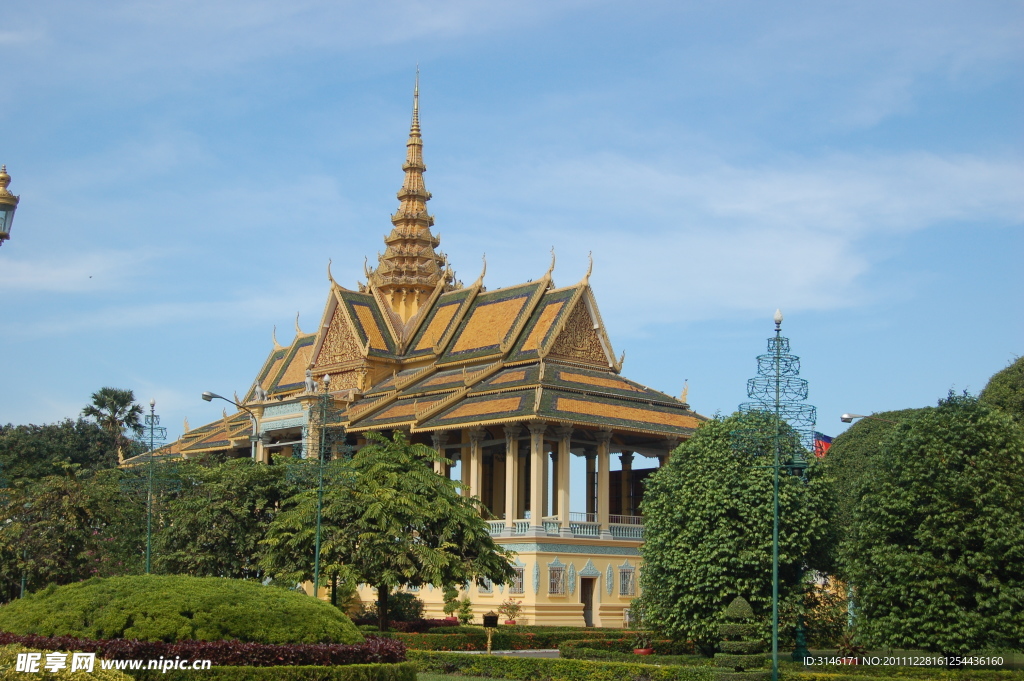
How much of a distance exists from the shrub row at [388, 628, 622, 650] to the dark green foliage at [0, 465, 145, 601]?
1121cm

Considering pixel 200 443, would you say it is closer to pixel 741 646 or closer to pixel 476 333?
pixel 476 333

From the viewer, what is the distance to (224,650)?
64.0 ft

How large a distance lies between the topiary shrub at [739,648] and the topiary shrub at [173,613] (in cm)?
737

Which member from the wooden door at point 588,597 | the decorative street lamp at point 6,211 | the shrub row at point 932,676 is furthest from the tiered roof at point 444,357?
the decorative street lamp at point 6,211

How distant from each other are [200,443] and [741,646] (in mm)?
40051

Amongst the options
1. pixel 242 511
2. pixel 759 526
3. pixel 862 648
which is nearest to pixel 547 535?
pixel 242 511

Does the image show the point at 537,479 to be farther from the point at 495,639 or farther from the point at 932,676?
the point at 932,676

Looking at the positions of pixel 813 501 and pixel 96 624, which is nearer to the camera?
pixel 96 624

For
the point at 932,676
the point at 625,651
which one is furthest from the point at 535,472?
the point at 932,676

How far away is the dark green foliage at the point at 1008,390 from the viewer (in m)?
50.4

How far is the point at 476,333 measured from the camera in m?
53.9

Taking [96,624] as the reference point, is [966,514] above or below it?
above

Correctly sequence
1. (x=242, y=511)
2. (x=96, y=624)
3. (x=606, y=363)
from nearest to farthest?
1. (x=96, y=624)
2. (x=242, y=511)
3. (x=606, y=363)

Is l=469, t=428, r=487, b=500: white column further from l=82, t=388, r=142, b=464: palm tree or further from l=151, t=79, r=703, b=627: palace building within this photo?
l=82, t=388, r=142, b=464: palm tree
